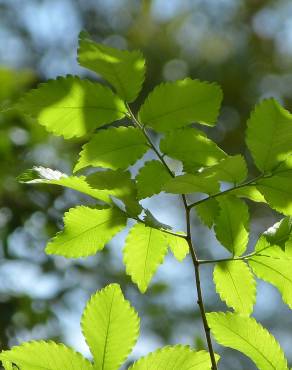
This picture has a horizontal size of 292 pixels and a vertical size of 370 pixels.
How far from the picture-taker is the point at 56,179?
676 mm

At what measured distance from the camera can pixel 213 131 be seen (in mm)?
5324

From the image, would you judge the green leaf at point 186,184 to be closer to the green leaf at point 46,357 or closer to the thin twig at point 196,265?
the thin twig at point 196,265

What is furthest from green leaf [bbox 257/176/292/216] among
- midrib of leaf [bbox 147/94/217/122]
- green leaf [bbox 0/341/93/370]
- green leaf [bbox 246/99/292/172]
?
green leaf [bbox 0/341/93/370]

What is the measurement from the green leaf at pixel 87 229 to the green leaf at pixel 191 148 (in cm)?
10

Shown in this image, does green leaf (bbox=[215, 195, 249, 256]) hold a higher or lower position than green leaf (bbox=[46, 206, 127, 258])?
lower

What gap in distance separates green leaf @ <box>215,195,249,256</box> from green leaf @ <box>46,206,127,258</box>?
0.41 feet

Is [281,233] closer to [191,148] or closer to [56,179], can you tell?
[191,148]

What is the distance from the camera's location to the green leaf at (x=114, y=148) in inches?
27.9

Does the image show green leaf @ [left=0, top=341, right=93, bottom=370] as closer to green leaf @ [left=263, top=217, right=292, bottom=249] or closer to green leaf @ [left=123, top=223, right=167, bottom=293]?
green leaf @ [left=123, top=223, right=167, bottom=293]

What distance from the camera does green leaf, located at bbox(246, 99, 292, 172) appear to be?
69 centimetres

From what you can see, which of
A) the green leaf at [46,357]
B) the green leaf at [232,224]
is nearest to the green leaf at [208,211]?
the green leaf at [232,224]

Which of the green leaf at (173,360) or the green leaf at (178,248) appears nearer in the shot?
the green leaf at (173,360)

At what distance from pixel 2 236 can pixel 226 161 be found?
204cm

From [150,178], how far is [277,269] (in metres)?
0.19
